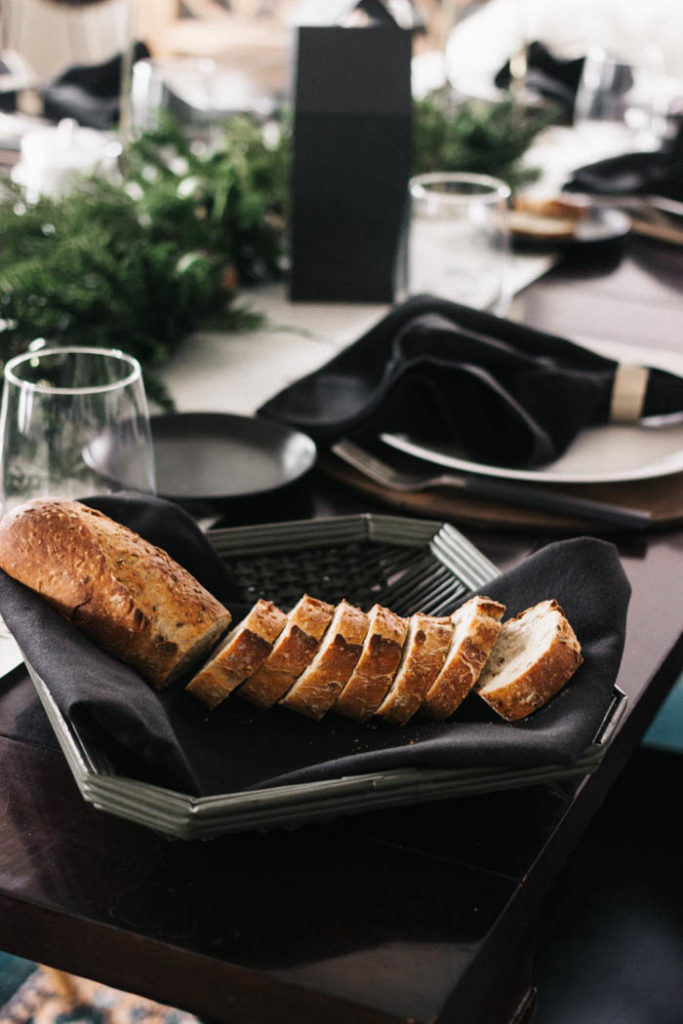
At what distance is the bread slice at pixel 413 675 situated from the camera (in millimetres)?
714

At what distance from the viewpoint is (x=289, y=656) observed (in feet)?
2.40

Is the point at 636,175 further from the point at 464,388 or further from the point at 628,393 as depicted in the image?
the point at 464,388

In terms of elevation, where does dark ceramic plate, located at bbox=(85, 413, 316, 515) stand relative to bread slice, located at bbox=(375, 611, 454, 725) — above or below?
below

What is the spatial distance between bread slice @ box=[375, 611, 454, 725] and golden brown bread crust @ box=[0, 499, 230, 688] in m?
Answer: 0.12

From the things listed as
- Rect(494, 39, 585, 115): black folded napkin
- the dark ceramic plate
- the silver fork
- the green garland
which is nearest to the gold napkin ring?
the silver fork

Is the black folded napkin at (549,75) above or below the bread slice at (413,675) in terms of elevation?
above

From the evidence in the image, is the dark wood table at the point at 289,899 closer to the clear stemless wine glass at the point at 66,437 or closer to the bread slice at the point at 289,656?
the bread slice at the point at 289,656

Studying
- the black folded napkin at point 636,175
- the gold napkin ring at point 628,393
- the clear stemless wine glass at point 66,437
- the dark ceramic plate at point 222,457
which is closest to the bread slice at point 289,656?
the clear stemless wine glass at point 66,437

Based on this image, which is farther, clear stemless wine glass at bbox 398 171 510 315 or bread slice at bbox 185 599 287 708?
clear stemless wine glass at bbox 398 171 510 315

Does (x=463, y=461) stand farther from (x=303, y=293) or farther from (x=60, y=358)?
(x=303, y=293)

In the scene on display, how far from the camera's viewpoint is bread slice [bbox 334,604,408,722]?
2.36 feet

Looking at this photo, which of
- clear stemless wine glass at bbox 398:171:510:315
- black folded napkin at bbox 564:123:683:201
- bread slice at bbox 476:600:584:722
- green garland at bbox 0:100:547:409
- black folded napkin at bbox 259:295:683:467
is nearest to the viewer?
bread slice at bbox 476:600:584:722

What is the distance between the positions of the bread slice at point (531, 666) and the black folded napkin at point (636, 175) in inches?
65.3

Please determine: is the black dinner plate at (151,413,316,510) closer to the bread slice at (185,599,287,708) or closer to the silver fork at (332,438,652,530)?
the silver fork at (332,438,652,530)
